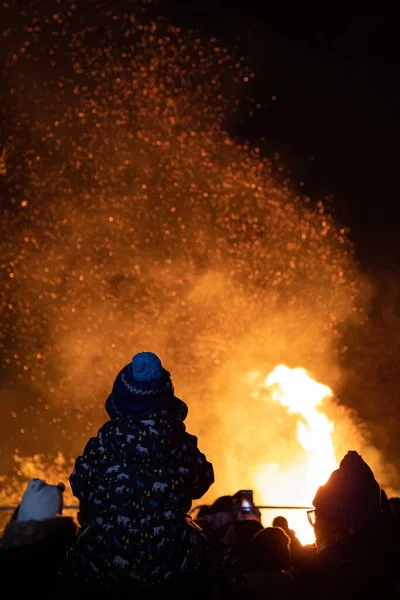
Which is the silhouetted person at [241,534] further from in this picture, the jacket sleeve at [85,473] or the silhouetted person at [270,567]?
the jacket sleeve at [85,473]

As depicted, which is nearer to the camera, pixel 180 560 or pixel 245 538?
pixel 180 560

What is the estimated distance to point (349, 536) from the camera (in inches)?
103

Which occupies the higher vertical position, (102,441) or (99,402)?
(99,402)

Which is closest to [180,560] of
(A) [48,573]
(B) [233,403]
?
(A) [48,573]

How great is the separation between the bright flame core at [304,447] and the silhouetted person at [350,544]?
27.2ft

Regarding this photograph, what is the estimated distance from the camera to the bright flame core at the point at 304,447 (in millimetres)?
13164

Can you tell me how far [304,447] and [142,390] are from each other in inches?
545

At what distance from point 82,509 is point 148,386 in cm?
48

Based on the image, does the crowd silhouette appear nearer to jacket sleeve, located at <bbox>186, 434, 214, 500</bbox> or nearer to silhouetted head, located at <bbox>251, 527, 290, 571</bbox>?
jacket sleeve, located at <bbox>186, 434, 214, 500</bbox>

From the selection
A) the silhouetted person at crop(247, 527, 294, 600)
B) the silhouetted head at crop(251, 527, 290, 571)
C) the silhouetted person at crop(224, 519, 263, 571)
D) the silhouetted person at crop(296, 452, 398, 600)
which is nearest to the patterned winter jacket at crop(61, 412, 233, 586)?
the silhouetted person at crop(296, 452, 398, 600)

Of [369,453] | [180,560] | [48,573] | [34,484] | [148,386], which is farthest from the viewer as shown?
[369,453]

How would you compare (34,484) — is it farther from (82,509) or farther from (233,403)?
(233,403)

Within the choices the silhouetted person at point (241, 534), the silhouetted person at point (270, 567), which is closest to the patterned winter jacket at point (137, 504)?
the silhouetted person at point (270, 567)

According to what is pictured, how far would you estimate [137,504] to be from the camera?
88.4 inches
